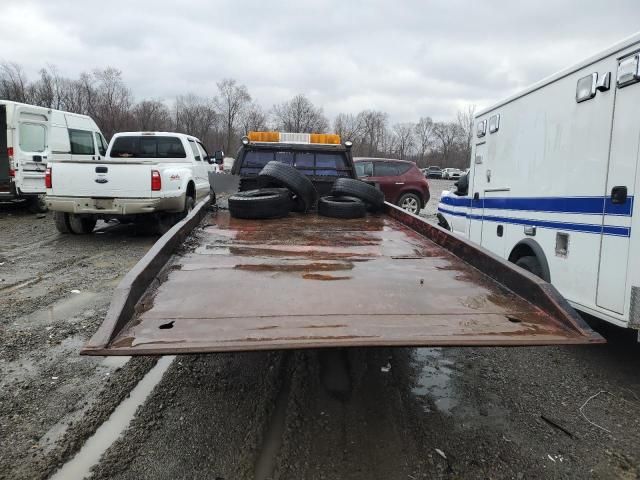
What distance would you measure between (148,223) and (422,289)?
8226 millimetres

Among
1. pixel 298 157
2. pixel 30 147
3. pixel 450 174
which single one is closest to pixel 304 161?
pixel 298 157

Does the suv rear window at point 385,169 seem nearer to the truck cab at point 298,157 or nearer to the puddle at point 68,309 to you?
the truck cab at point 298,157

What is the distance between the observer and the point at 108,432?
2.79m

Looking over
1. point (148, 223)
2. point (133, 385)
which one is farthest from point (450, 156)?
point (133, 385)

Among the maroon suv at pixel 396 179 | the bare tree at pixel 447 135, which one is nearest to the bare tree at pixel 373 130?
the bare tree at pixel 447 135

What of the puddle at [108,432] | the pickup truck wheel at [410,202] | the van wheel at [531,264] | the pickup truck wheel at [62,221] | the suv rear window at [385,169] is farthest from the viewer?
the pickup truck wheel at [410,202]

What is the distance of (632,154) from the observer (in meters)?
3.33

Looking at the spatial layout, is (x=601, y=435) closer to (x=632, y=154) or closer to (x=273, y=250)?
(x=632, y=154)

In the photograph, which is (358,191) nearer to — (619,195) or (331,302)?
(619,195)

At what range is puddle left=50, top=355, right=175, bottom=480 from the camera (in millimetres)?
2438

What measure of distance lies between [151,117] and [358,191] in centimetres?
6714

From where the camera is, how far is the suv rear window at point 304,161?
7.23 m

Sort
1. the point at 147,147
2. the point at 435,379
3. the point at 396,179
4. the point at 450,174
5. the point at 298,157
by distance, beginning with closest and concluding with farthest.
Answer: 1. the point at 435,379
2. the point at 298,157
3. the point at 147,147
4. the point at 396,179
5. the point at 450,174

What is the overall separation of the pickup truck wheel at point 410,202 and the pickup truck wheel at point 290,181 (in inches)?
330
